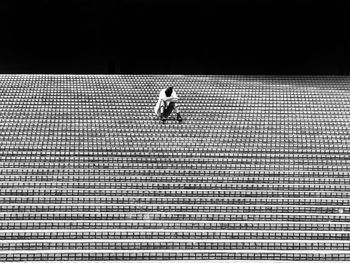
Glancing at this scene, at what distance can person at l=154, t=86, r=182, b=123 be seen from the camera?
127 inches

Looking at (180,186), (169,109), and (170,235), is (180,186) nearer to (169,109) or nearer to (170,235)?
(170,235)

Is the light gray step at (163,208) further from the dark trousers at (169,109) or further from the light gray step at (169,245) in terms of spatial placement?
the dark trousers at (169,109)

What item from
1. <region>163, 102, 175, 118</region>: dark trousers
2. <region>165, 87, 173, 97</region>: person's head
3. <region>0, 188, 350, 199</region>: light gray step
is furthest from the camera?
<region>163, 102, 175, 118</region>: dark trousers

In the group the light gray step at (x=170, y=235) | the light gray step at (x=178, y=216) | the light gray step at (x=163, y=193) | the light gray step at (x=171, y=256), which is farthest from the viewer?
the light gray step at (x=163, y=193)

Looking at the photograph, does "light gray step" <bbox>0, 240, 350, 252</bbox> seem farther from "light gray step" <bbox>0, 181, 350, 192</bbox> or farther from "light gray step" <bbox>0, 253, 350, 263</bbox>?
"light gray step" <bbox>0, 181, 350, 192</bbox>

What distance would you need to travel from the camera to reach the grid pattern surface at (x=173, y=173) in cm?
254
